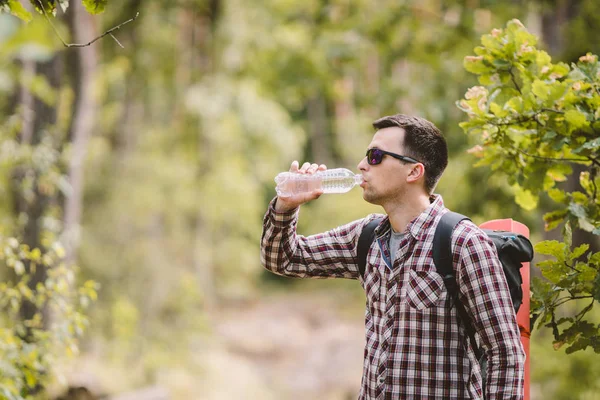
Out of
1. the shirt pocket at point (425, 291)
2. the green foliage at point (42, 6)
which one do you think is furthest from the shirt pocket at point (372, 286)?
the green foliage at point (42, 6)

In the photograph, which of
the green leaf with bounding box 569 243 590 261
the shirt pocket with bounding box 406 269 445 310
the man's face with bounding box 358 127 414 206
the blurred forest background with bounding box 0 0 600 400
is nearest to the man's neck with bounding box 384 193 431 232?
the man's face with bounding box 358 127 414 206

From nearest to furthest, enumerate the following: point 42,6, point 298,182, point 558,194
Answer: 1. point 42,6
2. point 298,182
3. point 558,194

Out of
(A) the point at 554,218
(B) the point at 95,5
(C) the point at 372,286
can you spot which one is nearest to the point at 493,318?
(C) the point at 372,286

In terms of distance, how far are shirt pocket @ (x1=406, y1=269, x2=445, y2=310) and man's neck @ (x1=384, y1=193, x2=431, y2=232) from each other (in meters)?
0.25

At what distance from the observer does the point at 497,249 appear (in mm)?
2129

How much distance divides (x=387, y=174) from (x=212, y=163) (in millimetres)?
13828

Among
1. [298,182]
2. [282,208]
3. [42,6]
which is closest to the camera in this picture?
[42,6]

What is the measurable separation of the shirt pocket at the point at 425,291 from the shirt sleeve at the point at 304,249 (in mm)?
424

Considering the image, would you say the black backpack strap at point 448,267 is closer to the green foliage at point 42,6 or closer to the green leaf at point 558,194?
the green leaf at point 558,194

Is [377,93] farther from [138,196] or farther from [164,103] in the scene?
[164,103]

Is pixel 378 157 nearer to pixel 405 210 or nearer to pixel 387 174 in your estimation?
pixel 387 174

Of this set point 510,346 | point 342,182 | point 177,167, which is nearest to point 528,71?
point 342,182


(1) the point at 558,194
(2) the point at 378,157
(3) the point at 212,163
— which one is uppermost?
(3) the point at 212,163

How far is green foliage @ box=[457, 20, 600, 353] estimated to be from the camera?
2428 millimetres
